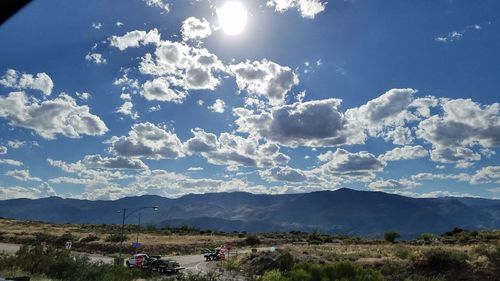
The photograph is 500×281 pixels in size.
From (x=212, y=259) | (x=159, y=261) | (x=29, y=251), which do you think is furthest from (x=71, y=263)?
(x=212, y=259)

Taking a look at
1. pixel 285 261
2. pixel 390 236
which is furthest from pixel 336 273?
pixel 390 236

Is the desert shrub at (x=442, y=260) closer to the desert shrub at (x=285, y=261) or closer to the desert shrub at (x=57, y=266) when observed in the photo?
the desert shrub at (x=285, y=261)

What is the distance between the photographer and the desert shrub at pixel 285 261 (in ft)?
142

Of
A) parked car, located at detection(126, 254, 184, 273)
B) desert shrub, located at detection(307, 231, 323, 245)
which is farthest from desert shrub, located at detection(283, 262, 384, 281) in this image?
desert shrub, located at detection(307, 231, 323, 245)

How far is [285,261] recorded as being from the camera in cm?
4409

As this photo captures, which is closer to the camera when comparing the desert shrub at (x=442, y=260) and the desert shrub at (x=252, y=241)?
the desert shrub at (x=442, y=260)

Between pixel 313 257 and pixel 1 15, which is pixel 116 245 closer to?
pixel 313 257

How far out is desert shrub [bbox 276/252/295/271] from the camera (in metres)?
43.3

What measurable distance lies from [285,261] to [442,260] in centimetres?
1315

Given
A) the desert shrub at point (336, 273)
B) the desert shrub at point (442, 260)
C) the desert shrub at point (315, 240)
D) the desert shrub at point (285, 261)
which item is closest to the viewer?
the desert shrub at point (336, 273)

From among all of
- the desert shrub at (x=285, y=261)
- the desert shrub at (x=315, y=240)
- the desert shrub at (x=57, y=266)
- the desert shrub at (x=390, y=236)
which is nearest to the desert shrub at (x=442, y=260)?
the desert shrub at (x=285, y=261)

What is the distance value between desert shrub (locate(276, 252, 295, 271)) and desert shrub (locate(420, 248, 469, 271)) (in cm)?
1106

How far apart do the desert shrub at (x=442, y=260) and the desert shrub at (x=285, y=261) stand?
11.1 m

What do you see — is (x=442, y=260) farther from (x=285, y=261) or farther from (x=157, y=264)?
(x=157, y=264)
